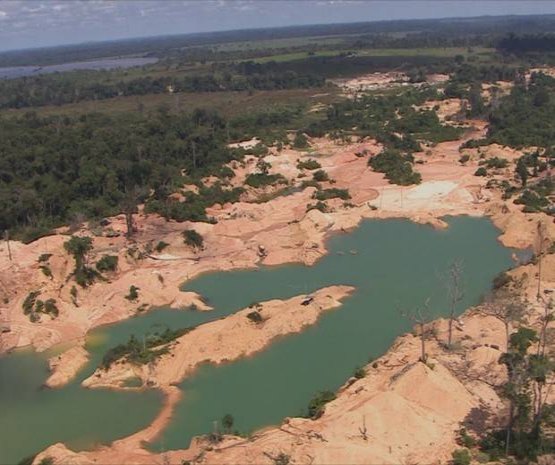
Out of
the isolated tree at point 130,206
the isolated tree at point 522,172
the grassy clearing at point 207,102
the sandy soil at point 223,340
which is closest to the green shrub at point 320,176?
the isolated tree at point 522,172

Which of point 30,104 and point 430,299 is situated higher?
point 30,104

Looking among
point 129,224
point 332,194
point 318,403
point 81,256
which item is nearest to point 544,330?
point 318,403

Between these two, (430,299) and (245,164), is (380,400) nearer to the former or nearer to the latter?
(430,299)

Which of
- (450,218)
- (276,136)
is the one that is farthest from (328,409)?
(276,136)

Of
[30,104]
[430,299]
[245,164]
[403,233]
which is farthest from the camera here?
[30,104]

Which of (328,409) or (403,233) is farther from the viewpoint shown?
(403,233)

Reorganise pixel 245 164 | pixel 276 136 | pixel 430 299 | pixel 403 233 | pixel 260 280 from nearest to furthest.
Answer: pixel 430 299 < pixel 260 280 < pixel 403 233 < pixel 245 164 < pixel 276 136

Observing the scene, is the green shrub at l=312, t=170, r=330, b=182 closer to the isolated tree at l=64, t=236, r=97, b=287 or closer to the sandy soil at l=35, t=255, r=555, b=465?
the isolated tree at l=64, t=236, r=97, b=287

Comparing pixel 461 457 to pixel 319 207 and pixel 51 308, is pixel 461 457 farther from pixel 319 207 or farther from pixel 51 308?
pixel 319 207
